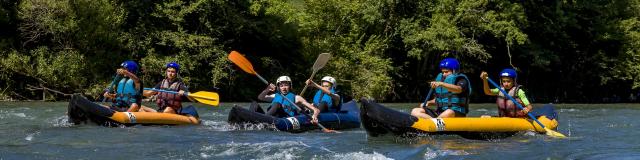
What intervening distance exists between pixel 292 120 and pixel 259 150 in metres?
2.63

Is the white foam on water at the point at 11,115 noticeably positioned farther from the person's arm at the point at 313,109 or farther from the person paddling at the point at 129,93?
the person's arm at the point at 313,109

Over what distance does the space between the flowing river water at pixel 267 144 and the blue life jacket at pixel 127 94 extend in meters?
0.73

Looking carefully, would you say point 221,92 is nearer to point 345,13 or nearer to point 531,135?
point 345,13

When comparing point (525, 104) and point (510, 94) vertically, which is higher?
point (510, 94)

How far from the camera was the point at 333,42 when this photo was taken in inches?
1026

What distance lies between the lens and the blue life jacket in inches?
452

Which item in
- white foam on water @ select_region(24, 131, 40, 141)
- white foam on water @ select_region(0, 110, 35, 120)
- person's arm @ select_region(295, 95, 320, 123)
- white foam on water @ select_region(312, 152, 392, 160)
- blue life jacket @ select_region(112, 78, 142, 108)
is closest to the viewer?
white foam on water @ select_region(312, 152, 392, 160)

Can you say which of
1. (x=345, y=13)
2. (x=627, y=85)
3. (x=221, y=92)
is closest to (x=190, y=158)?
(x=221, y=92)

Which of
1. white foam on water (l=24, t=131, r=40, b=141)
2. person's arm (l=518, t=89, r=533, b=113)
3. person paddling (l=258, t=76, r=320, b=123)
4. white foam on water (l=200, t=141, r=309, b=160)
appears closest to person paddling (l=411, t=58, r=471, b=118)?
person's arm (l=518, t=89, r=533, b=113)

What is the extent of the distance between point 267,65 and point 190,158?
57.2 ft

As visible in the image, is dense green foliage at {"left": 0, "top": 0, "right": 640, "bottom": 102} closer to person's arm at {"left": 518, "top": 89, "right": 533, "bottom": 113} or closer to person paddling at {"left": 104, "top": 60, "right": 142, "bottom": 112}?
person paddling at {"left": 104, "top": 60, "right": 142, "bottom": 112}

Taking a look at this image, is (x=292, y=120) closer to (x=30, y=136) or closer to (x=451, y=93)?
(x=451, y=93)

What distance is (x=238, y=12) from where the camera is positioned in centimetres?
2488

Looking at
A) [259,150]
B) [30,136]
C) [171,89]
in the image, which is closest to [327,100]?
Result: [171,89]
